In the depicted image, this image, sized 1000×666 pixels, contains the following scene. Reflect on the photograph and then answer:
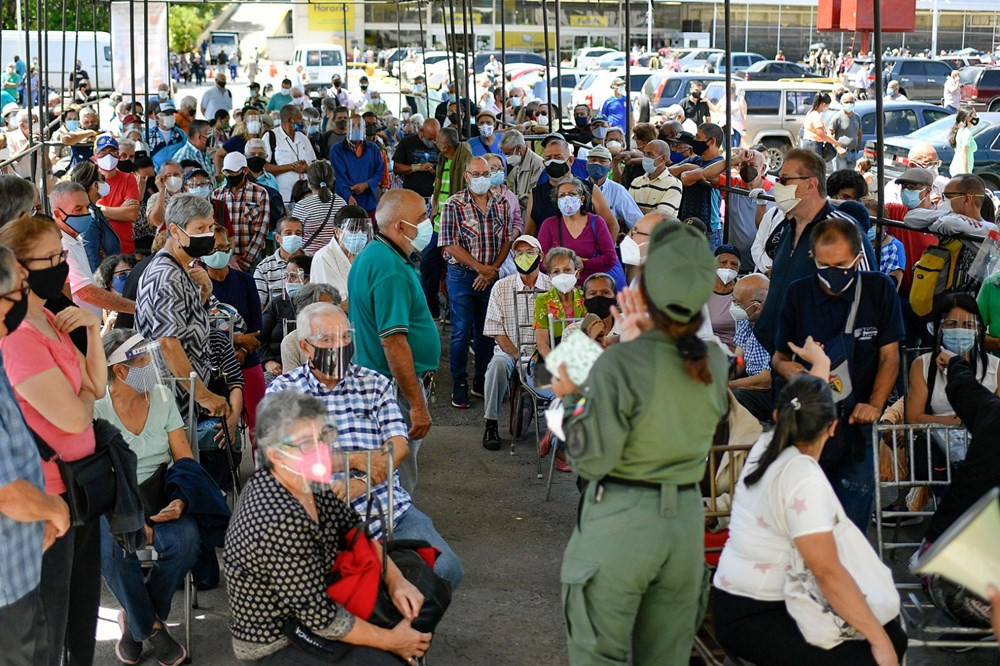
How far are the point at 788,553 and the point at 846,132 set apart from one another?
54.2 ft

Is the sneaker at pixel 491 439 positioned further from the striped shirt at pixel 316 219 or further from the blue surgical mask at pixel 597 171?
the blue surgical mask at pixel 597 171

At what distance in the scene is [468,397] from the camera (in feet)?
28.8

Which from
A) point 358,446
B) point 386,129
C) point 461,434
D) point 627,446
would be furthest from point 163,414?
point 386,129

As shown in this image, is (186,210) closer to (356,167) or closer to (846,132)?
(356,167)

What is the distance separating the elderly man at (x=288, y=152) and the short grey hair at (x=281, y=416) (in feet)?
31.0

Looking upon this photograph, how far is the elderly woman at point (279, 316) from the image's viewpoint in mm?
7543

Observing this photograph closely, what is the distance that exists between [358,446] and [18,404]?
4.86ft

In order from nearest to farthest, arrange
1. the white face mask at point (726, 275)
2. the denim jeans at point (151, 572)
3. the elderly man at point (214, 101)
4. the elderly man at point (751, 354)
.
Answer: the denim jeans at point (151, 572) < the elderly man at point (751, 354) < the white face mask at point (726, 275) < the elderly man at point (214, 101)

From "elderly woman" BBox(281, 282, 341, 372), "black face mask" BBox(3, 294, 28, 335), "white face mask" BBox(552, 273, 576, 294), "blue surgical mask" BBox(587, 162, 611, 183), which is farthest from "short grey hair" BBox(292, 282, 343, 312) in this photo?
"blue surgical mask" BBox(587, 162, 611, 183)

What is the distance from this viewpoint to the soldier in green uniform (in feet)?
11.0

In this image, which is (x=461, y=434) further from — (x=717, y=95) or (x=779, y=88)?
(x=717, y=95)

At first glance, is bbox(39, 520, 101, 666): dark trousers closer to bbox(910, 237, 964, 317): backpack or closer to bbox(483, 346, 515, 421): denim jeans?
bbox(483, 346, 515, 421): denim jeans

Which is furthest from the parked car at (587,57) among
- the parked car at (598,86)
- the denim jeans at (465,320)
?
the denim jeans at (465,320)

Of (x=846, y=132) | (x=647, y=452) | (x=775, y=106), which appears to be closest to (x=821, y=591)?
(x=647, y=452)
